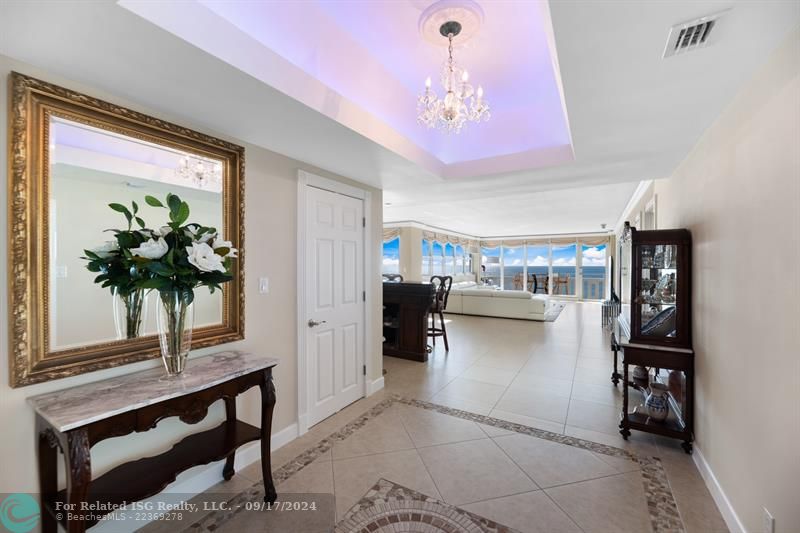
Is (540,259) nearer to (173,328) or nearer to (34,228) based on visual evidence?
(173,328)

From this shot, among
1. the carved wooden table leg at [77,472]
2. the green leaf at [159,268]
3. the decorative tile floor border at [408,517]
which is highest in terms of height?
the green leaf at [159,268]

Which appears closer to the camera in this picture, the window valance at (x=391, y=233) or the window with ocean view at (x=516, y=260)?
the window valance at (x=391, y=233)

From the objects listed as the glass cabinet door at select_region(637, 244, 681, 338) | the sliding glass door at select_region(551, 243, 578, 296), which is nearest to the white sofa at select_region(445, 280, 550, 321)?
the sliding glass door at select_region(551, 243, 578, 296)

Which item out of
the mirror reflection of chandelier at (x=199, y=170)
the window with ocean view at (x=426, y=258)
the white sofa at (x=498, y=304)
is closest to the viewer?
the mirror reflection of chandelier at (x=199, y=170)

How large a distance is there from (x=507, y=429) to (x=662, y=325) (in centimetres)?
152

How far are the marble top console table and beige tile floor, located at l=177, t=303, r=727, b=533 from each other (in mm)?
456

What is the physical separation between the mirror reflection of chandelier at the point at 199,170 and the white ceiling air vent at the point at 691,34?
7.87 feet

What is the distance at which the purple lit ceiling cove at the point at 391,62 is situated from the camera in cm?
150

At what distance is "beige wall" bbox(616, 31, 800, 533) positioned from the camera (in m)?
1.27

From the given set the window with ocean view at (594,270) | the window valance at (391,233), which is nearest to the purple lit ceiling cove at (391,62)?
the window valance at (391,233)

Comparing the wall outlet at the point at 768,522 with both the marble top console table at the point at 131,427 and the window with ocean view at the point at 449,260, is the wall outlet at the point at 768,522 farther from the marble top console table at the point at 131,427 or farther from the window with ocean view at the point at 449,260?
the window with ocean view at the point at 449,260

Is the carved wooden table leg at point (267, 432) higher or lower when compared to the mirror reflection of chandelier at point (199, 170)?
lower

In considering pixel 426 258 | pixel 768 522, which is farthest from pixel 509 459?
pixel 426 258

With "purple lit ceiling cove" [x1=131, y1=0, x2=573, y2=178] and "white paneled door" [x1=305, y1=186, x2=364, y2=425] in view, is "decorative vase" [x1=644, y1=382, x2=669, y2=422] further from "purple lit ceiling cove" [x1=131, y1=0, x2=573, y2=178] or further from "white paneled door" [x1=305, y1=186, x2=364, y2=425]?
"white paneled door" [x1=305, y1=186, x2=364, y2=425]
